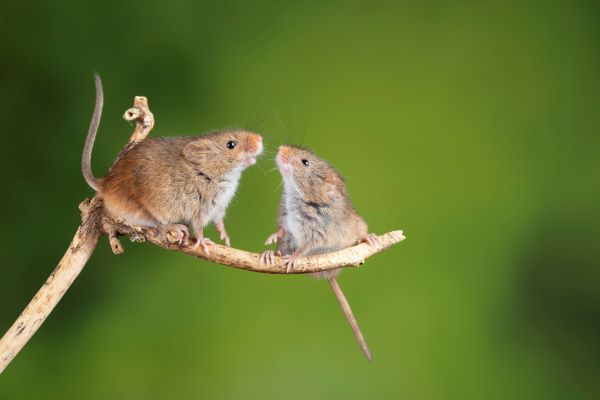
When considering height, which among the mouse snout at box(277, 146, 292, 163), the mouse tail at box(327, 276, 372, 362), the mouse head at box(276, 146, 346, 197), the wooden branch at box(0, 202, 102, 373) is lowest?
the mouse tail at box(327, 276, 372, 362)

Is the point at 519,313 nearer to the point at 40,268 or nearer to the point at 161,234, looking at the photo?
the point at 161,234

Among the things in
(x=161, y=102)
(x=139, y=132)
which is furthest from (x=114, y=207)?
(x=161, y=102)

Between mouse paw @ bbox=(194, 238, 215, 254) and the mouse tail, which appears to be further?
the mouse tail

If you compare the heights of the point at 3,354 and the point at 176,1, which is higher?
the point at 176,1

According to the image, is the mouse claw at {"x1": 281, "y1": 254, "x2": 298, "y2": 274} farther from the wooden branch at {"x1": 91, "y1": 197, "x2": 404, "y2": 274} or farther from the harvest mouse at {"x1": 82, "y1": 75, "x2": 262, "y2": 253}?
the harvest mouse at {"x1": 82, "y1": 75, "x2": 262, "y2": 253}

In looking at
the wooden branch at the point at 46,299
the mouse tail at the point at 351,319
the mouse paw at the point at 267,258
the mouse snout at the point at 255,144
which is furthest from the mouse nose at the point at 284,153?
the wooden branch at the point at 46,299

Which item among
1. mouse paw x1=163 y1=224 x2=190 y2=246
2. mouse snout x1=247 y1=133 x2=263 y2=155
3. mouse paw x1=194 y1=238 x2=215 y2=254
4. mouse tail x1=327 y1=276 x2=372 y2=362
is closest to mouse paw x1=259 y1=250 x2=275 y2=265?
mouse paw x1=194 y1=238 x2=215 y2=254
